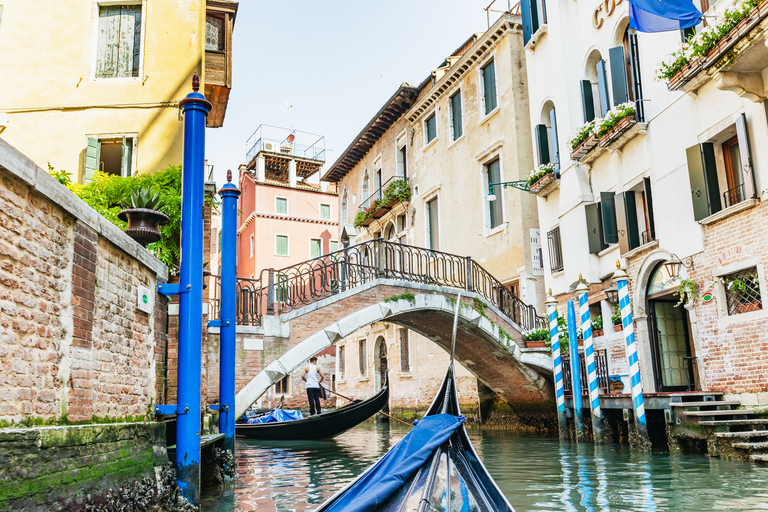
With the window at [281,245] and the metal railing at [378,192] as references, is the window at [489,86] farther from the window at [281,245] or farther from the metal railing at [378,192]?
the window at [281,245]

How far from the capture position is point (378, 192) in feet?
58.4

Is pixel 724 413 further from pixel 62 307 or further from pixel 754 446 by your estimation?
pixel 62 307

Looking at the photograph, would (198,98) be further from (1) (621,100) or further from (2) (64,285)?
(1) (621,100)

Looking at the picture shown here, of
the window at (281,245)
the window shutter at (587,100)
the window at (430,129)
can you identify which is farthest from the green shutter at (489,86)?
the window at (281,245)

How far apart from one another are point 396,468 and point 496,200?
9.82m

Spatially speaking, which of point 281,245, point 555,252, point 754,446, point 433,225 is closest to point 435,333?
point 555,252

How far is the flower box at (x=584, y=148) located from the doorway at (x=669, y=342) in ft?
6.70

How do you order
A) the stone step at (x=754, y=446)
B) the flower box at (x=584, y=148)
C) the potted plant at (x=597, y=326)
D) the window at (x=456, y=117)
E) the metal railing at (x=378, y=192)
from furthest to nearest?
the metal railing at (x=378, y=192)
the window at (x=456, y=117)
the potted plant at (x=597, y=326)
the flower box at (x=584, y=148)
the stone step at (x=754, y=446)

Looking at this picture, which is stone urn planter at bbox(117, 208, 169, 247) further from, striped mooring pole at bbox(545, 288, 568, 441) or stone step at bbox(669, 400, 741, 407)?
striped mooring pole at bbox(545, 288, 568, 441)

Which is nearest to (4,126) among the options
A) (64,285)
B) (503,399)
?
(64,285)

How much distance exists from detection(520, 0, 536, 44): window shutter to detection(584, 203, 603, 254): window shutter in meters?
3.57

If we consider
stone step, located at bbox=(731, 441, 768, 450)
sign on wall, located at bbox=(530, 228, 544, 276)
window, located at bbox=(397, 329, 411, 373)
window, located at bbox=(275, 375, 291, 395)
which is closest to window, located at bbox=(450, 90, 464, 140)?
sign on wall, located at bbox=(530, 228, 544, 276)

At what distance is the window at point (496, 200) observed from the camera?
41.1 feet

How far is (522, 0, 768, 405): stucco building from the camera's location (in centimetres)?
667
